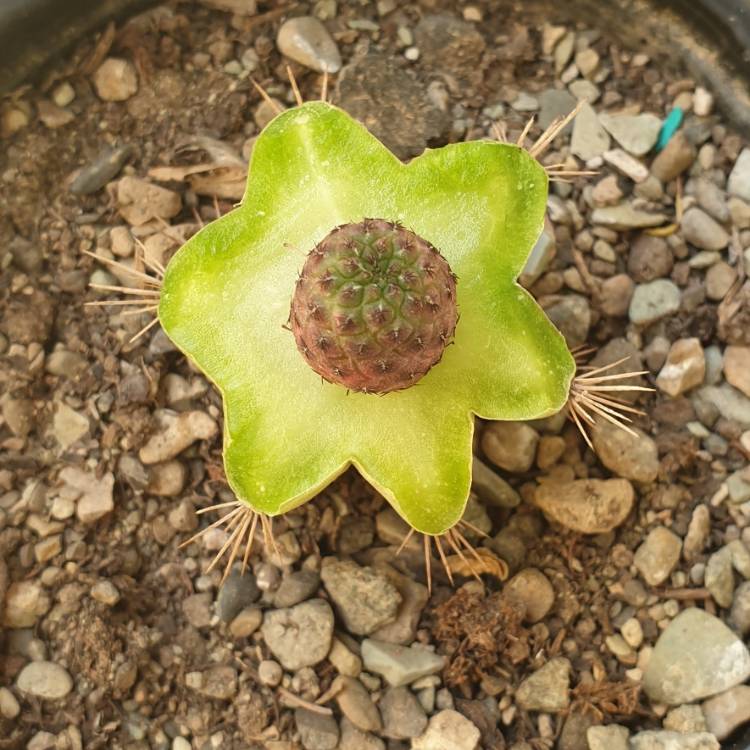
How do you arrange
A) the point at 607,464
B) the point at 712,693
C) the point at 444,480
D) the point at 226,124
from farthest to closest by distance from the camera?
the point at 226,124
the point at 607,464
the point at 712,693
the point at 444,480

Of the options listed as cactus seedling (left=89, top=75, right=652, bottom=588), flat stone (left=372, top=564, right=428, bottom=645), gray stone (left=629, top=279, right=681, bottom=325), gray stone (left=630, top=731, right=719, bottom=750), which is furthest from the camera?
gray stone (left=629, top=279, right=681, bottom=325)

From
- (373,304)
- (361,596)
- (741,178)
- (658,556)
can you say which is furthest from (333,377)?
(741,178)

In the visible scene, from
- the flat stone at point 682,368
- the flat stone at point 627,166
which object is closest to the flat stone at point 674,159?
the flat stone at point 627,166

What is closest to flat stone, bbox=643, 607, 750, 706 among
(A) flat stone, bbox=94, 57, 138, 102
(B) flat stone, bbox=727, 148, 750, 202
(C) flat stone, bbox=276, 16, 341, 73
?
(B) flat stone, bbox=727, 148, 750, 202

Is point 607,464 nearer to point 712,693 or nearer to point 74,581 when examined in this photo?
point 712,693

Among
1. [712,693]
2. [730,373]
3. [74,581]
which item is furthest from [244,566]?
[730,373]

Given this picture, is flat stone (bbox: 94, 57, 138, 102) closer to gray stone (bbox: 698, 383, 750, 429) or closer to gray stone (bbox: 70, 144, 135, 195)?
gray stone (bbox: 70, 144, 135, 195)
